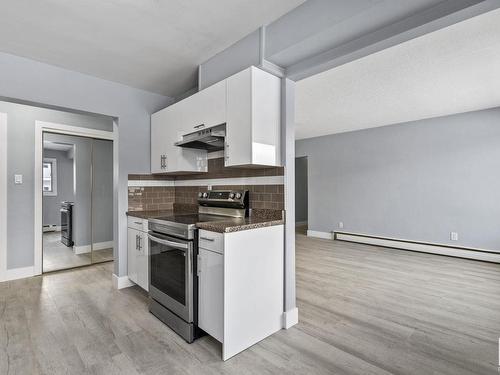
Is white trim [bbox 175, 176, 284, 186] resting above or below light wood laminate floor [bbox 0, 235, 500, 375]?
above

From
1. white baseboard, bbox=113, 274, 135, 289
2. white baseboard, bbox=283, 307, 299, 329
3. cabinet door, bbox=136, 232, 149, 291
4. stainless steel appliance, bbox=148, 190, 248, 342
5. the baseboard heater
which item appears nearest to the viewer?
stainless steel appliance, bbox=148, 190, 248, 342

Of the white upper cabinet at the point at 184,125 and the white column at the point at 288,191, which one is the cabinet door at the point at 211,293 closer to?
the white column at the point at 288,191

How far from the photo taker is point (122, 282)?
316 cm

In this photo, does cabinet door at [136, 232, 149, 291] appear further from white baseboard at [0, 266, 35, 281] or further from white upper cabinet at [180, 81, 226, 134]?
white baseboard at [0, 266, 35, 281]

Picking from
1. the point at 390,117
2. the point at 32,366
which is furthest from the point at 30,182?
the point at 390,117

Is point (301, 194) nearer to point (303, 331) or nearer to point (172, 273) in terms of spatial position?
point (303, 331)

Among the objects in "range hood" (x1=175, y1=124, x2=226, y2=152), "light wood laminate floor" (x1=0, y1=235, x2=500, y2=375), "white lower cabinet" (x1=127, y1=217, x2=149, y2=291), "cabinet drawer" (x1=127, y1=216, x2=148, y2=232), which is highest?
"range hood" (x1=175, y1=124, x2=226, y2=152)

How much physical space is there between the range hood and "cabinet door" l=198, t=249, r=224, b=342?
3.42ft

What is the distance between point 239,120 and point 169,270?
140 cm

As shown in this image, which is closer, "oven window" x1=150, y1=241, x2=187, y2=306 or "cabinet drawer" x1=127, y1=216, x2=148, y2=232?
"oven window" x1=150, y1=241, x2=187, y2=306

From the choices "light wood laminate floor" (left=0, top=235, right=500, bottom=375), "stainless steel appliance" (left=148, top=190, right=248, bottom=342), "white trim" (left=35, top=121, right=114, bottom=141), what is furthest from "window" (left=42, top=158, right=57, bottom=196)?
"stainless steel appliance" (left=148, top=190, right=248, bottom=342)

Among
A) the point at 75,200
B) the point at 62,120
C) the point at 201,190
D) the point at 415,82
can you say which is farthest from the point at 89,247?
the point at 415,82

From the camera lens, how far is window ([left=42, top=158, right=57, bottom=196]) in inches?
153

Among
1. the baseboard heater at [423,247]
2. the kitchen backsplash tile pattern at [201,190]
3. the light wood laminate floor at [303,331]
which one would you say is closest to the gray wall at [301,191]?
the baseboard heater at [423,247]
